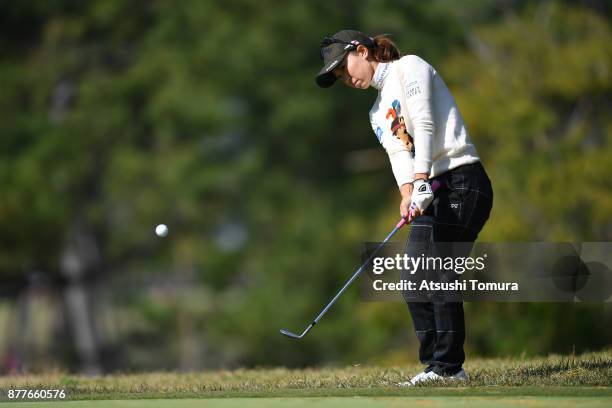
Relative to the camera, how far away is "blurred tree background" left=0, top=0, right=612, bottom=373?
29359 mm

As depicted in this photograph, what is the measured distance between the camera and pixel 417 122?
6332mm

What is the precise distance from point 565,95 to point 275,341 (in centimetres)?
979

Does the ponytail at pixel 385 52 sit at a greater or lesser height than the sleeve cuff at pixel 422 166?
greater

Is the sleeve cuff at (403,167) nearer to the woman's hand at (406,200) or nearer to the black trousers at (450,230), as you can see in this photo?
the woman's hand at (406,200)

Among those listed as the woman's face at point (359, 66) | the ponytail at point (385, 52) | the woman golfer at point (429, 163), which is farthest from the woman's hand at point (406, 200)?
the ponytail at point (385, 52)

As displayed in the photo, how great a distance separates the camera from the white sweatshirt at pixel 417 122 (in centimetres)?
634

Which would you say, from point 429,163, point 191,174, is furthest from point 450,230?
point 191,174

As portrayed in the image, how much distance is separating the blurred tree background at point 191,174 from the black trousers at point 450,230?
20.3 metres

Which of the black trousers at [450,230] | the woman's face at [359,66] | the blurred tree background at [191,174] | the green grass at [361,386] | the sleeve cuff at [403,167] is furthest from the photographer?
A: the blurred tree background at [191,174]

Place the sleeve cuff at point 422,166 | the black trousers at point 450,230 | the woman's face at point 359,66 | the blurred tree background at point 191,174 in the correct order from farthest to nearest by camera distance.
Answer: the blurred tree background at point 191,174 < the woman's face at point 359,66 < the black trousers at point 450,230 < the sleeve cuff at point 422,166

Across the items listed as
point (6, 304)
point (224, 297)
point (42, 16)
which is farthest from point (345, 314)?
point (42, 16)

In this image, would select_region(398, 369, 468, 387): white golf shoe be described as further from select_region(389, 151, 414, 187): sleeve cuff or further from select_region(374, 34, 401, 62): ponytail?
select_region(374, 34, 401, 62): ponytail

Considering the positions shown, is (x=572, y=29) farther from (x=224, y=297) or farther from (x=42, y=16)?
(x=42, y=16)

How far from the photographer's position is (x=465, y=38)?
30.2 metres
